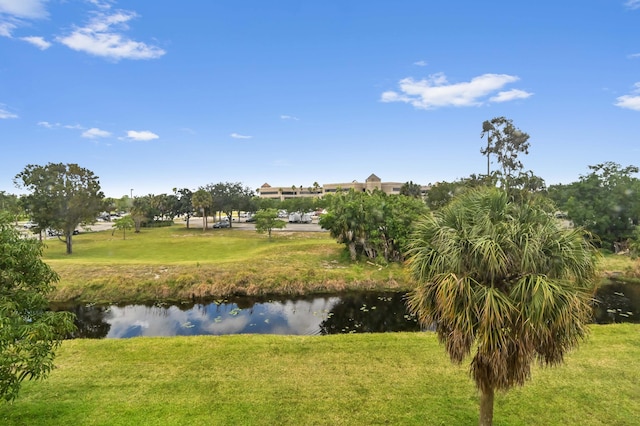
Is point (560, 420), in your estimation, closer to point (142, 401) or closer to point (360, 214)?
point (142, 401)

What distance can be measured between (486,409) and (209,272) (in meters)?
22.9

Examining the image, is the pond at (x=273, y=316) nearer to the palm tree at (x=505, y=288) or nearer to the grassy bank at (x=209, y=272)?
the grassy bank at (x=209, y=272)

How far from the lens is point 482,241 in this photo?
634 centimetres

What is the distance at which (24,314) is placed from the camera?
775 cm

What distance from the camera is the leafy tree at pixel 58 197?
36312 mm

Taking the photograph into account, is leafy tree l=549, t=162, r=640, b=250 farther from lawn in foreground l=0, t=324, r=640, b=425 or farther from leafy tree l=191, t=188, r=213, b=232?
leafy tree l=191, t=188, r=213, b=232

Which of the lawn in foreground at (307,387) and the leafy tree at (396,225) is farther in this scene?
the leafy tree at (396,225)

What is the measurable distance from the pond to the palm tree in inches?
464

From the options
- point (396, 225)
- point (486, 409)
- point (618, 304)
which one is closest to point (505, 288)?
point (486, 409)

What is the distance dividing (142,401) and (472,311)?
900 cm

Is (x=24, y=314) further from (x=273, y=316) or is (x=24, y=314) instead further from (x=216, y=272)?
(x=216, y=272)

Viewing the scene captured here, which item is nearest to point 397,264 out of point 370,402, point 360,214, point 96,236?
point 360,214

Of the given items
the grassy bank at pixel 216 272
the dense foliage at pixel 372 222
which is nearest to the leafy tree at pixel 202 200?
the grassy bank at pixel 216 272

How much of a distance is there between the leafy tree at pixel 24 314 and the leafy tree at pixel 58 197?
34772 millimetres
